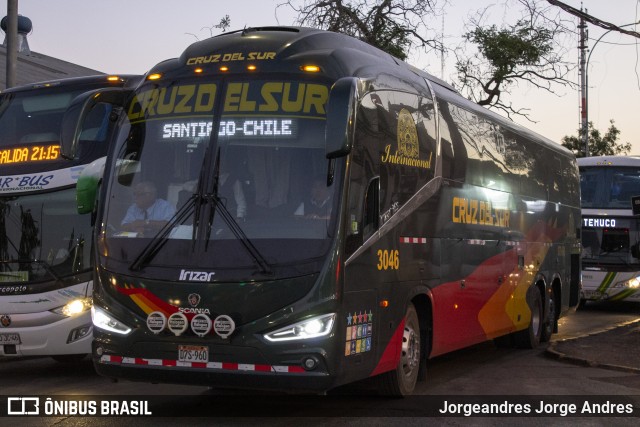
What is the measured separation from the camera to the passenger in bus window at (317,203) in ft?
26.6

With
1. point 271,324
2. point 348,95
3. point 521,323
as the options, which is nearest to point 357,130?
point 348,95

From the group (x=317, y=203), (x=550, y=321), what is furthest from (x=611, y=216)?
(x=317, y=203)

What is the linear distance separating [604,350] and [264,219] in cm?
819

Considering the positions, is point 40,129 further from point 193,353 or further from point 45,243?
point 193,353

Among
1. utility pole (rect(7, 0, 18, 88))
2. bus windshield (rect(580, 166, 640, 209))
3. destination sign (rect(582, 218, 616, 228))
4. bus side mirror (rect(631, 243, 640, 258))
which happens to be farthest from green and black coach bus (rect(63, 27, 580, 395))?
bus side mirror (rect(631, 243, 640, 258))

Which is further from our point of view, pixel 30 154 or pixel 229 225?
pixel 30 154

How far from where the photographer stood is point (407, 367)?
32.7 ft

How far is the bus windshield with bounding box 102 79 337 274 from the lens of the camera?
8102 mm

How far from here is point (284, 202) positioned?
8.16m

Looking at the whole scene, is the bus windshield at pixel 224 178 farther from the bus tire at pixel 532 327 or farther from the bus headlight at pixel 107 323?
the bus tire at pixel 532 327

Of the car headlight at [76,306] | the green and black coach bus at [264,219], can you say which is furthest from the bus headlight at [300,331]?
the car headlight at [76,306]

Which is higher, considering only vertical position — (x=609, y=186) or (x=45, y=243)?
(x=609, y=186)

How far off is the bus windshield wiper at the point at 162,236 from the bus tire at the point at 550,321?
981 cm

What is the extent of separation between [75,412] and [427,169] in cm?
442
